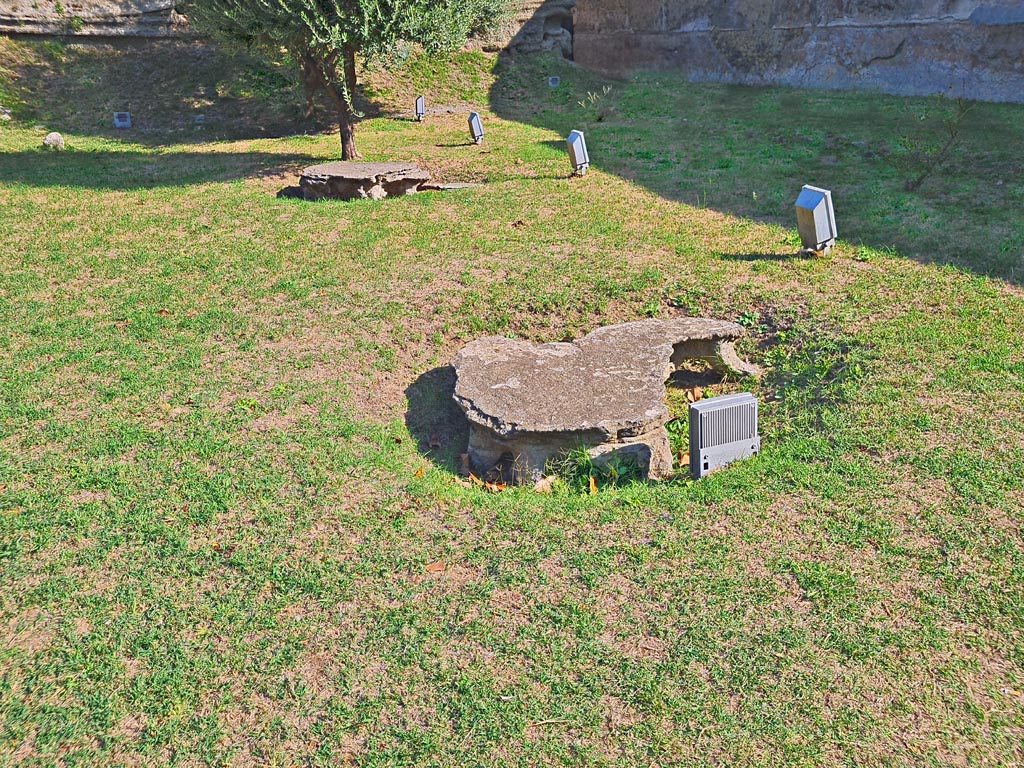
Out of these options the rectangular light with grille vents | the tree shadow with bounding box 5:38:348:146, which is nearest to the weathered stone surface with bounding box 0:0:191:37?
the tree shadow with bounding box 5:38:348:146

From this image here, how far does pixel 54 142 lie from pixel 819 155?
1188cm

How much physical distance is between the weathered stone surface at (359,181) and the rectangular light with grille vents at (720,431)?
6774mm

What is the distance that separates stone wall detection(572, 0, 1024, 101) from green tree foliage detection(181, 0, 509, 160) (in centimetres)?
647

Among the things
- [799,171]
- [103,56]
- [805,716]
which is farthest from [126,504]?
[103,56]

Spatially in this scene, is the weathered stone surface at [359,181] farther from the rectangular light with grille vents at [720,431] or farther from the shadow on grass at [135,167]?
the rectangular light with grille vents at [720,431]

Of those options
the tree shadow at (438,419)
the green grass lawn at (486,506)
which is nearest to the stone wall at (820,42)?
the green grass lawn at (486,506)

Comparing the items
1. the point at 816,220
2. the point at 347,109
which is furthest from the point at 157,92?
the point at 816,220

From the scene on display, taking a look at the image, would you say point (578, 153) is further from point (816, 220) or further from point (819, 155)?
point (816, 220)

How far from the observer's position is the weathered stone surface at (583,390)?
16.1 feet

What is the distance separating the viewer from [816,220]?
7.05 metres

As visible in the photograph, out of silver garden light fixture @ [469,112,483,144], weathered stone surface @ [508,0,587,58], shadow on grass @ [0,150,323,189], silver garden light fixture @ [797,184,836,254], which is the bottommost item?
silver garden light fixture @ [797,184,836,254]

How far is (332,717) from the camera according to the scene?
327cm

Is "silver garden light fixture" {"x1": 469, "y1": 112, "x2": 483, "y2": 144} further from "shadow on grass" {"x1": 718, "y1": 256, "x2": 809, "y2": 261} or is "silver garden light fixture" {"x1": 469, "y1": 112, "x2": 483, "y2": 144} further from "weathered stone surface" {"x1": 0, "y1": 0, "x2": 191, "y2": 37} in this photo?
"weathered stone surface" {"x1": 0, "y1": 0, "x2": 191, "y2": 37}

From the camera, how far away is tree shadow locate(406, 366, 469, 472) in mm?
5355
